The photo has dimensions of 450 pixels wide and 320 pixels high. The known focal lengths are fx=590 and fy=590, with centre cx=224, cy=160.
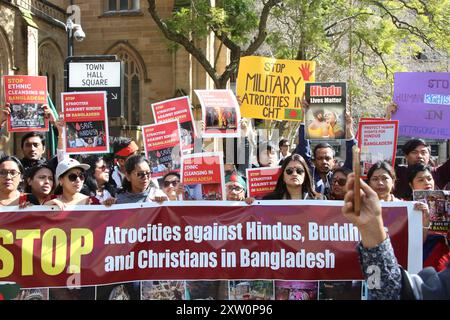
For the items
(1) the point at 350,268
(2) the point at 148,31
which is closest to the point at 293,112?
(1) the point at 350,268

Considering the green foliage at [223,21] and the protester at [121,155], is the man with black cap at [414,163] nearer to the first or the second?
the protester at [121,155]

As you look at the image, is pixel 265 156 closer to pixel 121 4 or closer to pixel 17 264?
pixel 17 264

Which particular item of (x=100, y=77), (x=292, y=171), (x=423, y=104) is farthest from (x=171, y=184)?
(x=423, y=104)

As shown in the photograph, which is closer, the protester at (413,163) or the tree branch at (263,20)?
the protester at (413,163)

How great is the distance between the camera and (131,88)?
26422 mm

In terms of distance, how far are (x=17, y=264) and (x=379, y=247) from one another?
3361 millimetres

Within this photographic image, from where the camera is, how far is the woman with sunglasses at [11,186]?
4.97m

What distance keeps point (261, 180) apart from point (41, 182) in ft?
6.56

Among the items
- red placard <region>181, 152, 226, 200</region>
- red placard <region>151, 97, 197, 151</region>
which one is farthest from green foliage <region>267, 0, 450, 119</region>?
red placard <region>181, 152, 226, 200</region>

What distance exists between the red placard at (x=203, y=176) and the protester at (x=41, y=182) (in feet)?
3.91

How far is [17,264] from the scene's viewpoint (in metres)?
4.67

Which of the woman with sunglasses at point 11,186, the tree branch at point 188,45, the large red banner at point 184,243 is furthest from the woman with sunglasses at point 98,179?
the tree branch at point 188,45

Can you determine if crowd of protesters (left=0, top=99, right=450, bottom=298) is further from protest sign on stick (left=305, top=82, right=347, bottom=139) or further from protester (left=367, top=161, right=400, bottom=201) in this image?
protest sign on stick (left=305, top=82, right=347, bottom=139)

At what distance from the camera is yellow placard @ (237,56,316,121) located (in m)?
7.31
